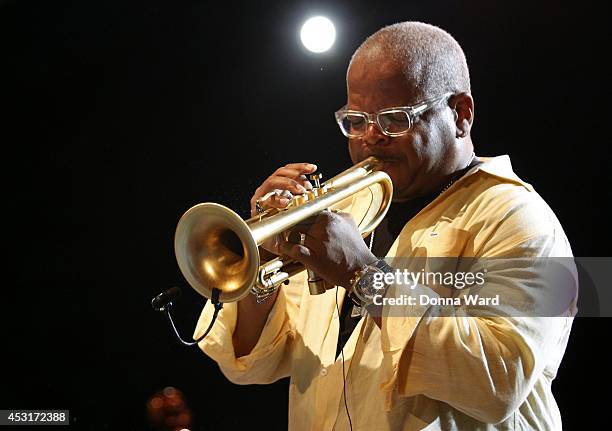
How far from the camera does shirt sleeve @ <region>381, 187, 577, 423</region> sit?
1.71 metres

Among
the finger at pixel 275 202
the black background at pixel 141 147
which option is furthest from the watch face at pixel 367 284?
the black background at pixel 141 147

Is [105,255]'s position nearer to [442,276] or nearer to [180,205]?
[180,205]

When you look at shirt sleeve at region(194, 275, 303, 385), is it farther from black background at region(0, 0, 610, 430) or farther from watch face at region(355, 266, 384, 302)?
black background at region(0, 0, 610, 430)

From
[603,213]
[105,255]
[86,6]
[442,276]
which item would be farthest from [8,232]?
[603,213]

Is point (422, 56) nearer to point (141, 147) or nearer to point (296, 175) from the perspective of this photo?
point (296, 175)

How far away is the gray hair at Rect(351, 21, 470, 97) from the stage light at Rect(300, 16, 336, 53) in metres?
1.28

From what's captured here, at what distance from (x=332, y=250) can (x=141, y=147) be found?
2029 mm

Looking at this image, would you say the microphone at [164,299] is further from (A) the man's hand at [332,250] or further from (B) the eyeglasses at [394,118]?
(B) the eyeglasses at [394,118]

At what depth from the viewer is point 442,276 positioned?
198 cm

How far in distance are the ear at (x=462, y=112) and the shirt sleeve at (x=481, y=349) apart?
0.56m

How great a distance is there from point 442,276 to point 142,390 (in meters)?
2.11

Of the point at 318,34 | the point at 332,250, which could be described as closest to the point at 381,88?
the point at 332,250

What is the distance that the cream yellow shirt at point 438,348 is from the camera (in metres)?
1.73

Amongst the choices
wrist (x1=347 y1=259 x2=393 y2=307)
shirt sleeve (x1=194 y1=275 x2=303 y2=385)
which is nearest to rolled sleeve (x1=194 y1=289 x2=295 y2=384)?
shirt sleeve (x1=194 y1=275 x2=303 y2=385)
